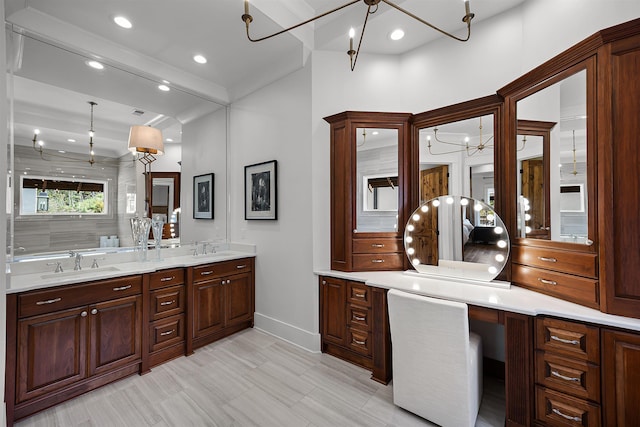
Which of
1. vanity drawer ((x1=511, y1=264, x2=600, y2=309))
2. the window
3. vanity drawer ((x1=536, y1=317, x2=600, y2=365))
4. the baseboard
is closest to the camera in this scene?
vanity drawer ((x1=536, y1=317, x2=600, y2=365))

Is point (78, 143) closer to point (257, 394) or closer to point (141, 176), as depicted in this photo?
point (141, 176)

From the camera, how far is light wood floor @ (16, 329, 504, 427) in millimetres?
1791

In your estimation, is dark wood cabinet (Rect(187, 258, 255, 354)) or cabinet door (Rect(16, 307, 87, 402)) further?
dark wood cabinet (Rect(187, 258, 255, 354))

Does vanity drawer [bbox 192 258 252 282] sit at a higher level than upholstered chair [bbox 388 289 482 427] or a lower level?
higher

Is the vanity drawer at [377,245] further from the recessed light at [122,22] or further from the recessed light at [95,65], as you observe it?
the recessed light at [95,65]

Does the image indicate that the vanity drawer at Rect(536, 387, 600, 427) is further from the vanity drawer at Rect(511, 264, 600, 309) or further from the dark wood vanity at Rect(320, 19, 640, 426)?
the vanity drawer at Rect(511, 264, 600, 309)

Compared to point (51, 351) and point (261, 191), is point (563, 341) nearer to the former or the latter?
point (261, 191)

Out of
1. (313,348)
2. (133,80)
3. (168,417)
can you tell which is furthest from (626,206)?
(133,80)

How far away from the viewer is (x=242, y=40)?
258 cm

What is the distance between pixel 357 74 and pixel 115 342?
10.8 feet

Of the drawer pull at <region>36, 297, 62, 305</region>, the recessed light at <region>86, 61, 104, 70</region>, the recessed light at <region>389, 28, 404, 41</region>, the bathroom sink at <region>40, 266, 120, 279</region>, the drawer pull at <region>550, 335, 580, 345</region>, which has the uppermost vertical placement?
the recessed light at <region>389, 28, 404, 41</region>

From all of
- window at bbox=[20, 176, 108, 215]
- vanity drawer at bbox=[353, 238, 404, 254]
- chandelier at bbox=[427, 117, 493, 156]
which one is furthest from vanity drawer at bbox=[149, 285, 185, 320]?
chandelier at bbox=[427, 117, 493, 156]

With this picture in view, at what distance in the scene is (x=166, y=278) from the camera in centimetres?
250

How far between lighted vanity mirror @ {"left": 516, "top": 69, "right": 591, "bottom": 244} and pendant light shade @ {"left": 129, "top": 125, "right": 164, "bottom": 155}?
136 inches
